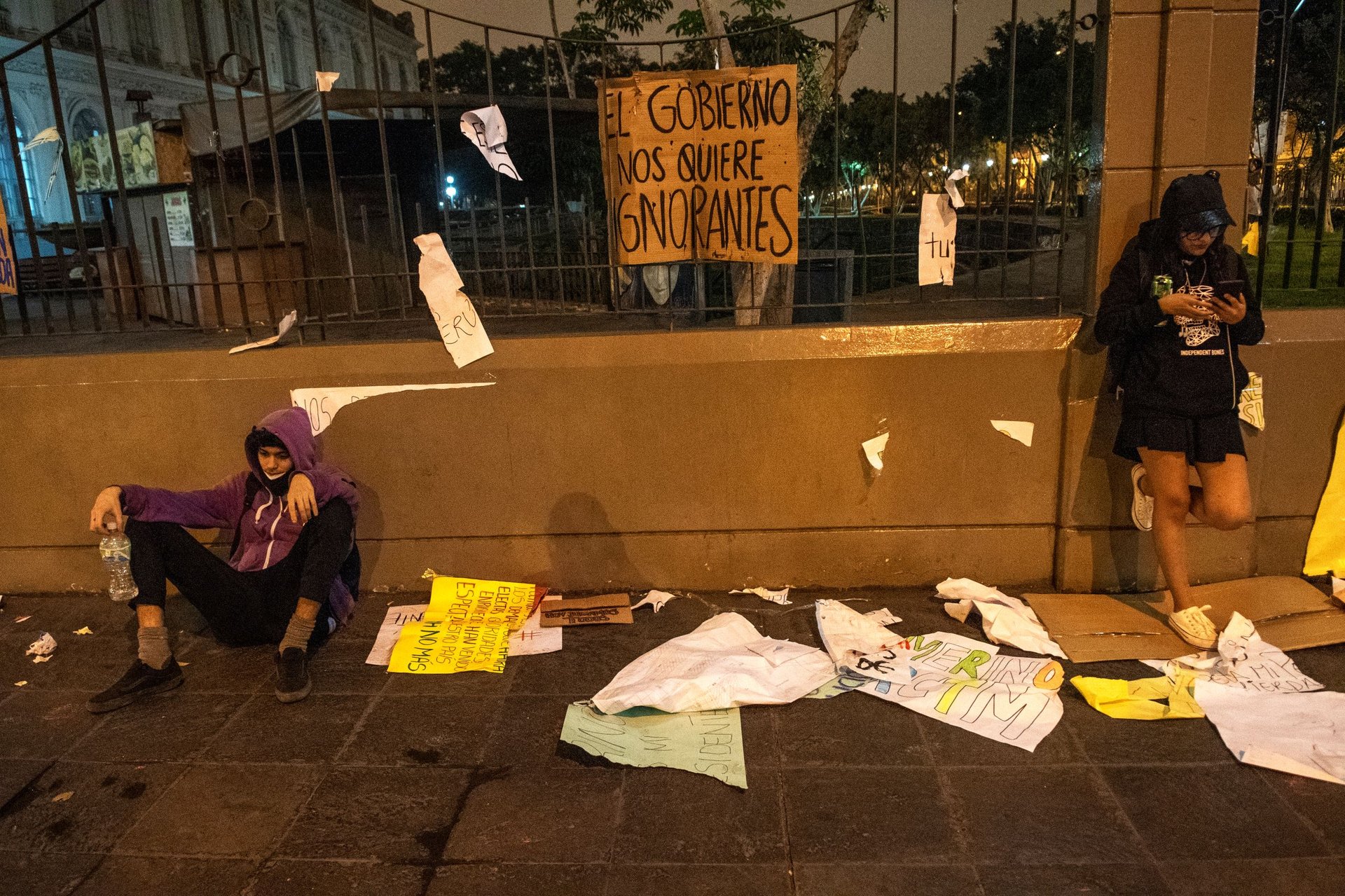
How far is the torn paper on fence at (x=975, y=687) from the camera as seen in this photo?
3.37 meters

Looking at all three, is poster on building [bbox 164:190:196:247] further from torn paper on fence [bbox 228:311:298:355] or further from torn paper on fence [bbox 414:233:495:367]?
torn paper on fence [bbox 414:233:495:367]

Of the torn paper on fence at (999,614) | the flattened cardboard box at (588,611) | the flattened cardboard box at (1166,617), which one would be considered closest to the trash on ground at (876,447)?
the torn paper on fence at (999,614)

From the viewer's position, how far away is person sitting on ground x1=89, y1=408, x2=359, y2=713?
3.83 m

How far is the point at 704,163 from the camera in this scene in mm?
4395

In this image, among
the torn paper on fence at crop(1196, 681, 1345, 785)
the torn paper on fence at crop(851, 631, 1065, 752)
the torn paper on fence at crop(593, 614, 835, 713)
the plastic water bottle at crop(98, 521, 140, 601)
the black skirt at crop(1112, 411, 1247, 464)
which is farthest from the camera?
the plastic water bottle at crop(98, 521, 140, 601)

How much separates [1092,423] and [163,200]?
29.8 feet

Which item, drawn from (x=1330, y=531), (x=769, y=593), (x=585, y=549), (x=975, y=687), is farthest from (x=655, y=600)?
(x=1330, y=531)

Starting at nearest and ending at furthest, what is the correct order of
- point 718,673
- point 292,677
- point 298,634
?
point 718,673 → point 292,677 → point 298,634

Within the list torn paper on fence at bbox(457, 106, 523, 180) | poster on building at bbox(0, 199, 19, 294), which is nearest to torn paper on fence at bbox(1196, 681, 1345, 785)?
torn paper on fence at bbox(457, 106, 523, 180)

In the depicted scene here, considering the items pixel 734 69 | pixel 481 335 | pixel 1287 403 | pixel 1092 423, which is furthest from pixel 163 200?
pixel 1287 403

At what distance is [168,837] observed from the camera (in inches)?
114

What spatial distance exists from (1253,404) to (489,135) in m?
3.65

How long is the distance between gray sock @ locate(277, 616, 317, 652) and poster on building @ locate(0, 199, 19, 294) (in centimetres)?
239

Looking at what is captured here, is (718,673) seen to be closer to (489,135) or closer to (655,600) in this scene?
(655,600)
